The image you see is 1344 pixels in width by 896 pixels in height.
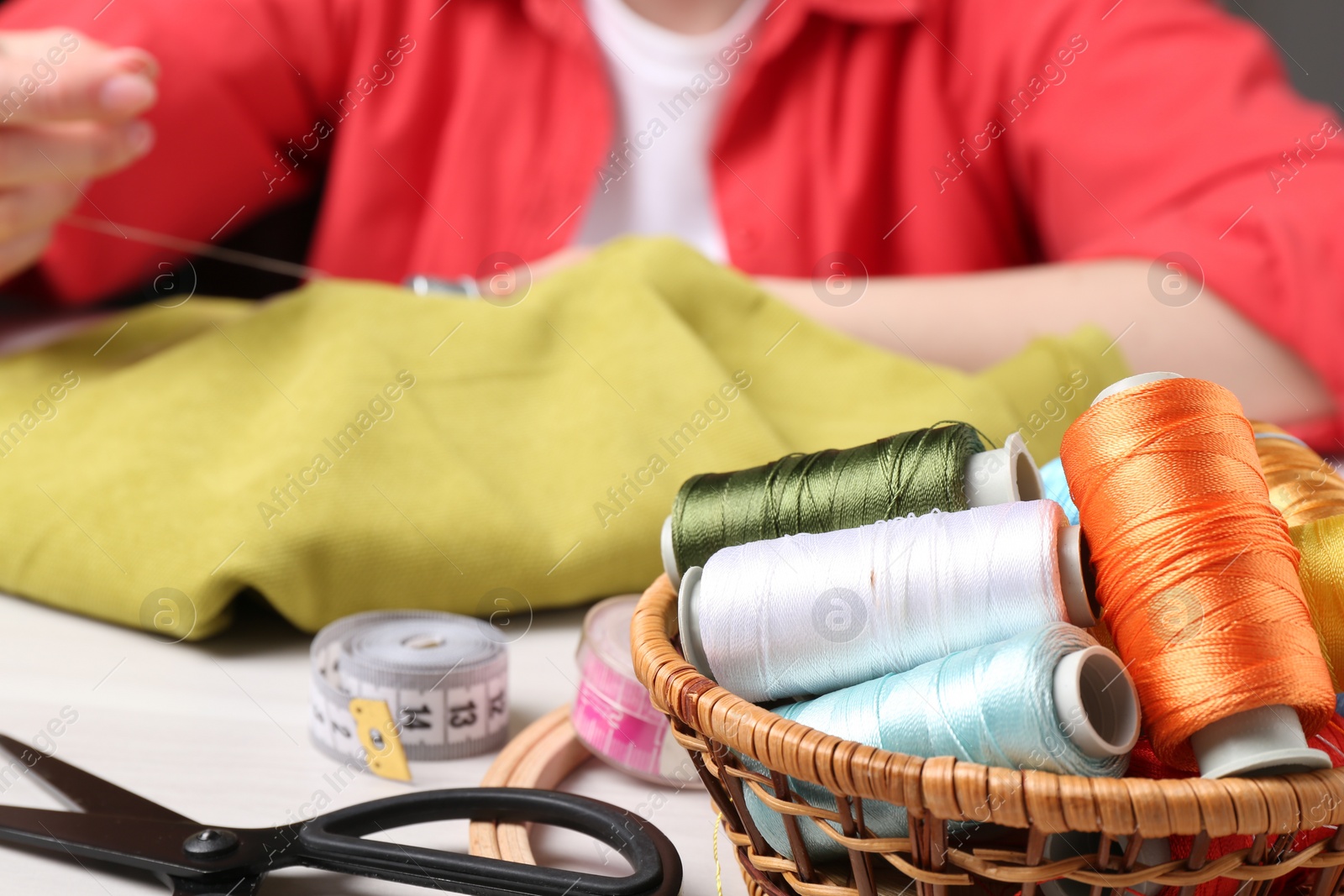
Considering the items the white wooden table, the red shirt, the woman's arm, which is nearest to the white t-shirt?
the red shirt

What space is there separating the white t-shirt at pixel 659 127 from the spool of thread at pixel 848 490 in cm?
86

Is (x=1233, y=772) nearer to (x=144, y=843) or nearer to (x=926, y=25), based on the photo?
(x=144, y=843)

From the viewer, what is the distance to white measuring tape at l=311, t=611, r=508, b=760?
546 millimetres

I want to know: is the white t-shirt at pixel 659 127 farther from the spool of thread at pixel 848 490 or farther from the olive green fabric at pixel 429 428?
the spool of thread at pixel 848 490

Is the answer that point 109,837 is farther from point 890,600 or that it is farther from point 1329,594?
point 1329,594

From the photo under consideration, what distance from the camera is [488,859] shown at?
0.41 m

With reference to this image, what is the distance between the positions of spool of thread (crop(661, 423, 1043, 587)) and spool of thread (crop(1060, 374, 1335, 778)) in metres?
0.04

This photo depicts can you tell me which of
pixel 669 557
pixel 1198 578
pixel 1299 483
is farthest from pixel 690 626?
pixel 1299 483

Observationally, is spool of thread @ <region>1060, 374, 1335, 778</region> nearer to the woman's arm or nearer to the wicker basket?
the wicker basket

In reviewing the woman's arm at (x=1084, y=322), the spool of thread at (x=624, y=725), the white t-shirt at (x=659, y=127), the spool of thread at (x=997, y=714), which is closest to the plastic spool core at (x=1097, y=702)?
the spool of thread at (x=997, y=714)

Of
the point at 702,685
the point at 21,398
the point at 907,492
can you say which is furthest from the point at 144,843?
the point at 21,398

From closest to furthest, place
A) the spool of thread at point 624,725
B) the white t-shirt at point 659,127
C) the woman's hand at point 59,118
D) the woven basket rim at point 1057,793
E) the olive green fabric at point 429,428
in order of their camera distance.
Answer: the woven basket rim at point 1057,793
the spool of thread at point 624,725
the olive green fabric at point 429,428
the woman's hand at point 59,118
the white t-shirt at point 659,127

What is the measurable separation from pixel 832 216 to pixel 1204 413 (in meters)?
0.94

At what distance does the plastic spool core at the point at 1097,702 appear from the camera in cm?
34
